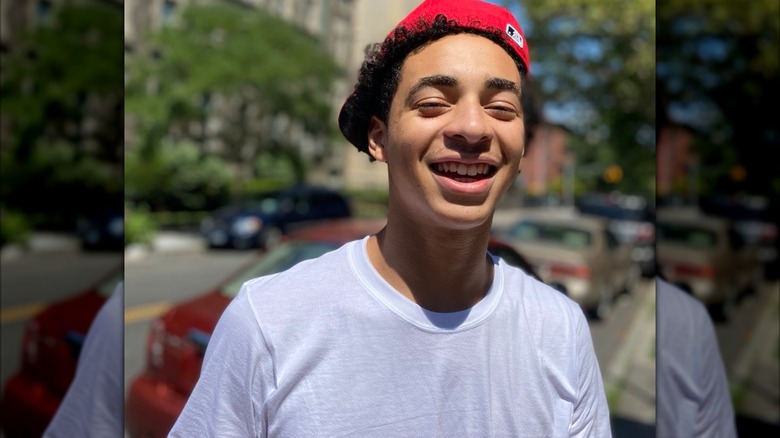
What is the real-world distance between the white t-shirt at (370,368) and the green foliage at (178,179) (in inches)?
736

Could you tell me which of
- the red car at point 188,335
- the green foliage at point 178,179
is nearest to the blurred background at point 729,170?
the red car at point 188,335

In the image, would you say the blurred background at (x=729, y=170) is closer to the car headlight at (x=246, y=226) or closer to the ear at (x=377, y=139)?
the ear at (x=377, y=139)

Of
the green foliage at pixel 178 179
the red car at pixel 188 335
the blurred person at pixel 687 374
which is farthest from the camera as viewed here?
the green foliage at pixel 178 179

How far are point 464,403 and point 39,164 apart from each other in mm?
12527

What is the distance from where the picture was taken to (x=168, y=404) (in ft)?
5.52

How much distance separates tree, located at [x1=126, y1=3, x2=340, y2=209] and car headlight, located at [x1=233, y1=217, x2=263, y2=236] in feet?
10.4

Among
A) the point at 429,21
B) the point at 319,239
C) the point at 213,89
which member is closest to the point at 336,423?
the point at 429,21

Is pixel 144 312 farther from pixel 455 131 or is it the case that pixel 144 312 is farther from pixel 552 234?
pixel 455 131

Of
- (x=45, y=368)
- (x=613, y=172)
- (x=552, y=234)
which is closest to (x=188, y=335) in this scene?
(x=45, y=368)

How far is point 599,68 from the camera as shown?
8.67 metres

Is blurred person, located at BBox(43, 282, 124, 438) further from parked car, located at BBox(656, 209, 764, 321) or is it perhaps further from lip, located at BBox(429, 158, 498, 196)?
parked car, located at BBox(656, 209, 764, 321)

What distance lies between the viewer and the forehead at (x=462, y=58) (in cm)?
115

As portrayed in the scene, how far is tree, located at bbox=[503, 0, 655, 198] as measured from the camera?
760 centimetres

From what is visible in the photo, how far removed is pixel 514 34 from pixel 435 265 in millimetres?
365
